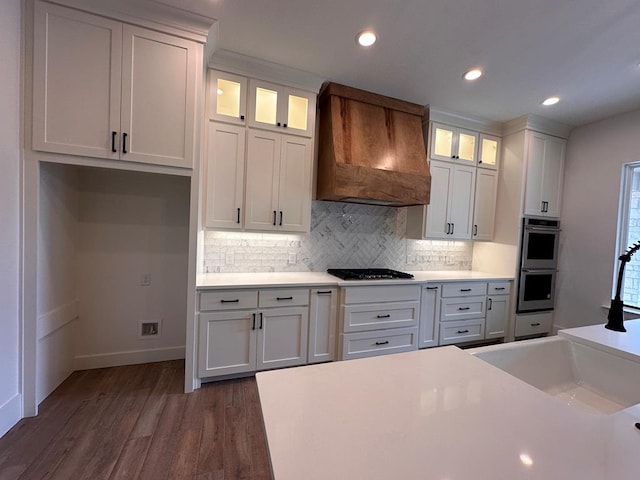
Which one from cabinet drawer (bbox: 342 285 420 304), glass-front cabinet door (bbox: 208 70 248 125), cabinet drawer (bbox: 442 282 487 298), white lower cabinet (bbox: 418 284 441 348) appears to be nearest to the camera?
glass-front cabinet door (bbox: 208 70 248 125)

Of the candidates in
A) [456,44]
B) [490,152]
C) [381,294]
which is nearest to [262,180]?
[381,294]

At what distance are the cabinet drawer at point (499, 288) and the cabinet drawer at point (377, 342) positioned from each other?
1.17 m

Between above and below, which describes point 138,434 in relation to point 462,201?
below

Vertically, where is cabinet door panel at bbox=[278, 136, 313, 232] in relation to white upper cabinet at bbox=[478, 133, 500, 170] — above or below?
below

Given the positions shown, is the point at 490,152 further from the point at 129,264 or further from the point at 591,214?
the point at 129,264

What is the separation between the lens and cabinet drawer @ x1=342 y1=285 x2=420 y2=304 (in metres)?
2.75

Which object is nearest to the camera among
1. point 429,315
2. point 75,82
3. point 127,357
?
point 75,82

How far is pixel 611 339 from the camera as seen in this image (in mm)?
1399

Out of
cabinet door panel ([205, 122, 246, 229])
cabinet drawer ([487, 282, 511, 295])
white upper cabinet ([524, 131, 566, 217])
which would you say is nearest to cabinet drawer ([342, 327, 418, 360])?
cabinet drawer ([487, 282, 511, 295])

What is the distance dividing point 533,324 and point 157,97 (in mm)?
4703

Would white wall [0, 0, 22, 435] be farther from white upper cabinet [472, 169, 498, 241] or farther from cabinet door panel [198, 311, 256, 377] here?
white upper cabinet [472, 169, 498, 241]

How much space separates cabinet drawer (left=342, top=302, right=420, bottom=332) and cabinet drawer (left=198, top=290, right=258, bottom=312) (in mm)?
879

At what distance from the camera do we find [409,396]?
87cm

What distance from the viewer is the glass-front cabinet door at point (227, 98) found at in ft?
8.19
